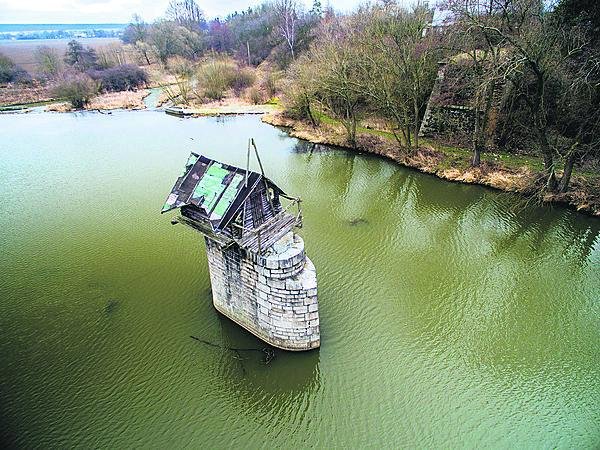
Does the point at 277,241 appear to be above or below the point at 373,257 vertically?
above

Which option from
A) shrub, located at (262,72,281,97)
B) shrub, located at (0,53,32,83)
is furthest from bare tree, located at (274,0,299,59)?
shrub, located at (0,53,32,83)

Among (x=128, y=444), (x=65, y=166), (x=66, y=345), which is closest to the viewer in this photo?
(x=128, y=444)

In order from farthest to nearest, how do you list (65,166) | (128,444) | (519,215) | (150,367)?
(65,166) → (519,215) → (150,367) → (128,444)

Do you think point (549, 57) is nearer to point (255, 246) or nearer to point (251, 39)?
point (255, 246)

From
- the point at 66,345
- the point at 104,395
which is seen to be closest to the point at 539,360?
the point at 104,395

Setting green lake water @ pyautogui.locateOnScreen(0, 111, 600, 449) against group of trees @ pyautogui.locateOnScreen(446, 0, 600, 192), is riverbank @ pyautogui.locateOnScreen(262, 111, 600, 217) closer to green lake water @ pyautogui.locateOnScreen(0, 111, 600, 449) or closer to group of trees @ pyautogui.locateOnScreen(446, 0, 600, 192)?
green lake water @ pyautogui.locateOnScreen(0, 111, 600, 449)

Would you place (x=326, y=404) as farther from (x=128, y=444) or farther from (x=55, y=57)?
(x=55, y=57)

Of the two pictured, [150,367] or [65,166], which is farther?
[65,166]
